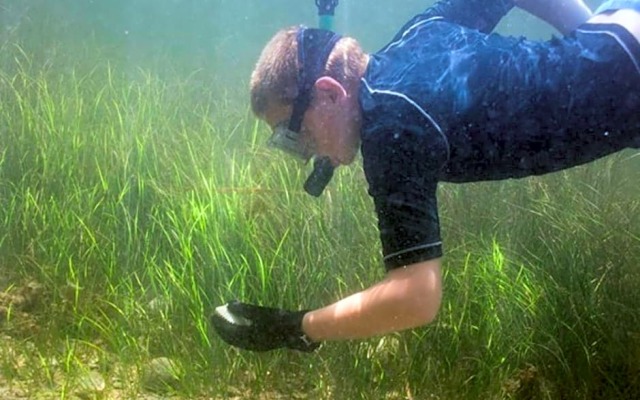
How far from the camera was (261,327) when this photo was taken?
255 cm

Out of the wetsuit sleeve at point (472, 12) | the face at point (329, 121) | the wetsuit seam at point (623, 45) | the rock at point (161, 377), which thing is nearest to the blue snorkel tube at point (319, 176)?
the face at point (329, 121)

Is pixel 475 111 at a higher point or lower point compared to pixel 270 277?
higher

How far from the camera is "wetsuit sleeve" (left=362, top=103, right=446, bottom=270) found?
208cm

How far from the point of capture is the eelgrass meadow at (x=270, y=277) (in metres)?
3.43

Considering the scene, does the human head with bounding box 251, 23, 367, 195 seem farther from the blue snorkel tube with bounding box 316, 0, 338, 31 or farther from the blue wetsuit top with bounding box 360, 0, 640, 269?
the blue snorkel tube with bounding box 316, 0, 338, 31

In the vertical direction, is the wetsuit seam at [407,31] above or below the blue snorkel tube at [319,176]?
above

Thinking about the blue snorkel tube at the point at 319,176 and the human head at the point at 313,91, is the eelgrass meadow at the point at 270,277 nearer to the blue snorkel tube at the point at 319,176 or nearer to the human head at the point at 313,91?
the blue snorkel tube at the point at 319,176

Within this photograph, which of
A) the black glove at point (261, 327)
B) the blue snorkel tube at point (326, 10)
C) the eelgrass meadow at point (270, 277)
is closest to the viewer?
the black glove at point (261, 327)

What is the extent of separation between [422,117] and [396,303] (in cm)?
64

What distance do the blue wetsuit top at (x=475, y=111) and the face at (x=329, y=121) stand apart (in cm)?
10

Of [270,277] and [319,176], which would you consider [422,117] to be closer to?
[319,176]

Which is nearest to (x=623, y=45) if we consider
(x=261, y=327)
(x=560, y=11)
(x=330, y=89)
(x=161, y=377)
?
(x=560, y=11)

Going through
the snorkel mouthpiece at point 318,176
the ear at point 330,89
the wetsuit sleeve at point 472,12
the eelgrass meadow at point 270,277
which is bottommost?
the eelgrass meadow at point 270,277

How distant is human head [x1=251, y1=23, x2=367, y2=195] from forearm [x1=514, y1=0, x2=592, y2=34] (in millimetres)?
1272
